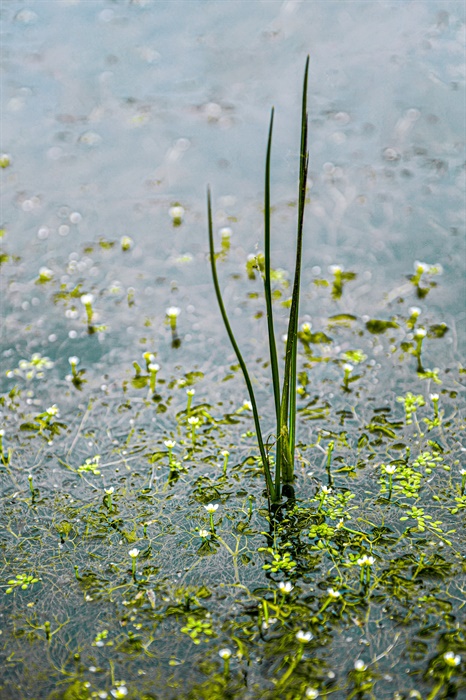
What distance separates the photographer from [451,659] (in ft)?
6.34

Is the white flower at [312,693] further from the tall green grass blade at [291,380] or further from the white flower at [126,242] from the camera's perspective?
the white flower at [126,242]

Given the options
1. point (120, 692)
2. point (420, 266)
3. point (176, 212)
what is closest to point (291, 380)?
point (120, 692)

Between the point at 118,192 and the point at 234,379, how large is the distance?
1.54 meters

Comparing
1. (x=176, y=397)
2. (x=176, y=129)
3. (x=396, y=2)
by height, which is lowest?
(x=176, y=397)

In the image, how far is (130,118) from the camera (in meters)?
4.53

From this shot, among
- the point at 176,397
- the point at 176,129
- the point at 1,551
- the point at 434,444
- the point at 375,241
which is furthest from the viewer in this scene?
the point at 176,129

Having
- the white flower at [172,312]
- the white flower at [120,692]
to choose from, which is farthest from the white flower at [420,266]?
the white flower at [120,692]

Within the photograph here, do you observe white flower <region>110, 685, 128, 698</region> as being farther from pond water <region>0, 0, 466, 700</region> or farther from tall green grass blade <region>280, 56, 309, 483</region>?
tall green grass blade <region>280, 56, 309, 483</region>

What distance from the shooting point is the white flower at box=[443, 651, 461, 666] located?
→ 193 cm

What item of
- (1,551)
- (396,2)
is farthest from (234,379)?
(396,2)

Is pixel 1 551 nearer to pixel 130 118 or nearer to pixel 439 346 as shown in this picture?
pixel 439 346

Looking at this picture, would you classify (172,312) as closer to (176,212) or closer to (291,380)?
(176,212)

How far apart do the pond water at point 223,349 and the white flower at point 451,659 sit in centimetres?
3

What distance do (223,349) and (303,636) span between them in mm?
1395
